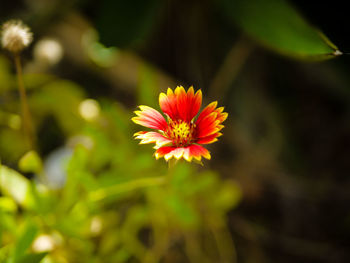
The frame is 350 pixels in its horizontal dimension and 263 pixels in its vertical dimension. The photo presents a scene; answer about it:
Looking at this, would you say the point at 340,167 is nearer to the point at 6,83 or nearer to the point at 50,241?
the point at 50,241

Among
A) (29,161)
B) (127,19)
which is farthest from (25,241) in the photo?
(127,19)

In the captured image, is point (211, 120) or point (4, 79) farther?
point (4, 79)

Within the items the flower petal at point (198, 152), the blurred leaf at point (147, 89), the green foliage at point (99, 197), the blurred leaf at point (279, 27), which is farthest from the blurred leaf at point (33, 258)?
the blurred leaf at point (279, 27)

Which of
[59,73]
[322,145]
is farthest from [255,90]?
[59,73]

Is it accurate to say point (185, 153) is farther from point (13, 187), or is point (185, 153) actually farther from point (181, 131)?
point (13, 187)

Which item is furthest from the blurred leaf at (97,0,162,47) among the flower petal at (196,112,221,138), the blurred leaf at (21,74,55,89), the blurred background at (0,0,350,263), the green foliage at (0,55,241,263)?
the flower petal at (196,112,221,138)

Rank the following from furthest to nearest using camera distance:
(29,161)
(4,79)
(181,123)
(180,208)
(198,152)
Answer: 1. (4,79)
2. (180,208)
3. (29,161)
4. (181,123)
5. (198,152)

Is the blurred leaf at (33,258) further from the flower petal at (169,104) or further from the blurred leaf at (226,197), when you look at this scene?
the blurred leaf at (226,197)
